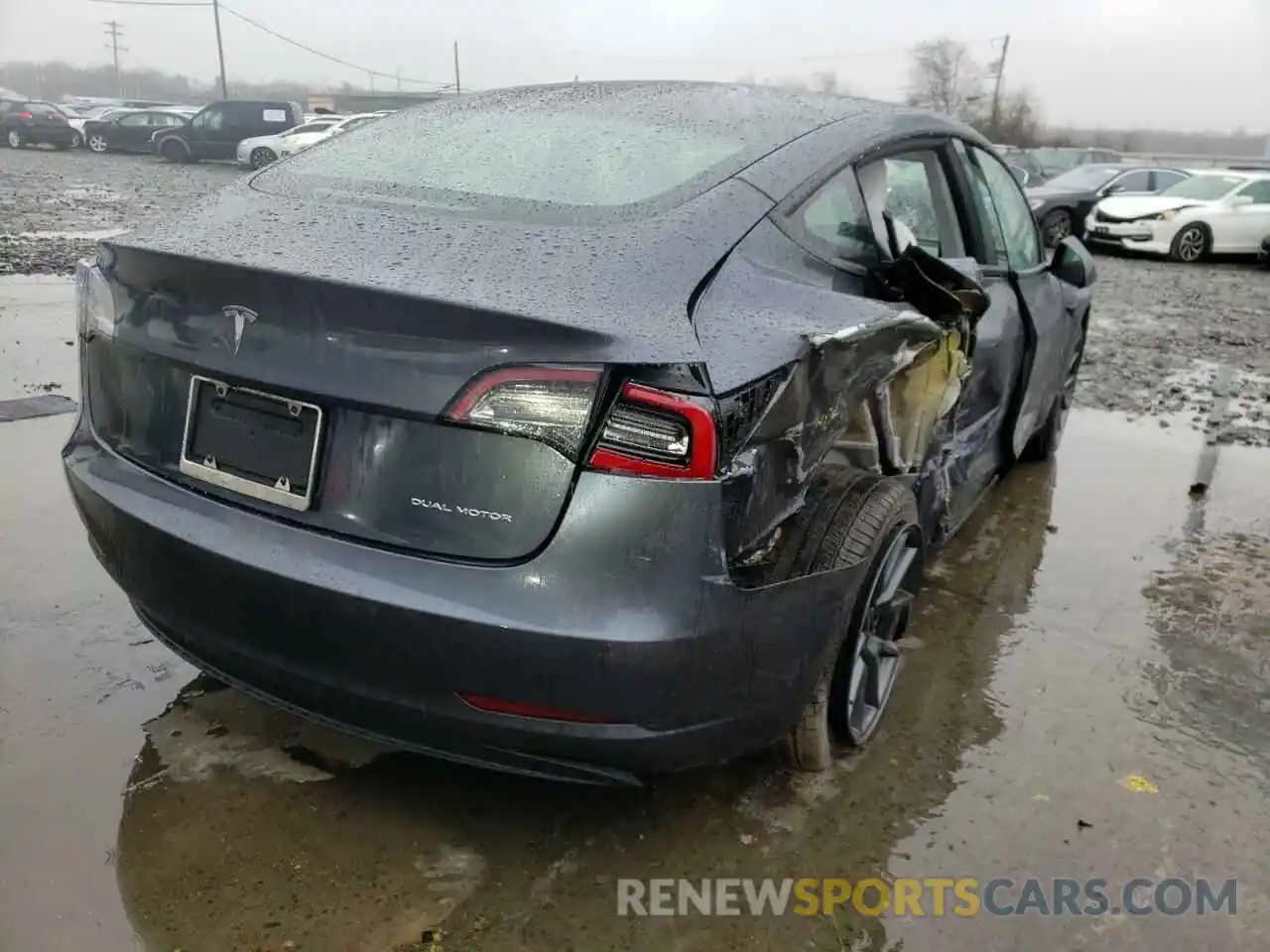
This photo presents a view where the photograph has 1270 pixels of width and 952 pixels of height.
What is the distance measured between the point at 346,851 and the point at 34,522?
2.18 m

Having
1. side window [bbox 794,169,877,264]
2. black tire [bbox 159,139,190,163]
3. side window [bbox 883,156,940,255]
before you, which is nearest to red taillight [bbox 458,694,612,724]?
side window [bbox 794,169,877,264]

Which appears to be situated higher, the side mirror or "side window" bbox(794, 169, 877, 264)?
"side window" bbox(794, 169, 877, 264)

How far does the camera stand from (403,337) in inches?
69.6

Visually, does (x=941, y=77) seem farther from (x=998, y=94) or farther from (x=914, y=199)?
(x=914, y=199)

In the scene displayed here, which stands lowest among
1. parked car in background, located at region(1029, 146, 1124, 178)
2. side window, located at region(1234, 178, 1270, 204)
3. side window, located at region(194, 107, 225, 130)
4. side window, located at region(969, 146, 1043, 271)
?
side window, located at region(969, 146, 1043, 271)

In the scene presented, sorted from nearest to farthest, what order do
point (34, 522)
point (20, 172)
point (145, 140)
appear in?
point (34, 522) < point (20, 172) < point (145, 140)

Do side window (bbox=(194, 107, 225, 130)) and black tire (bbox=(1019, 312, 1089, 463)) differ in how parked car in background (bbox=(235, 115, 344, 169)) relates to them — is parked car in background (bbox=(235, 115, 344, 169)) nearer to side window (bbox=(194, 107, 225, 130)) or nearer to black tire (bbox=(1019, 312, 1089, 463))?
side window (bbox=(194, 107, 225, 130))

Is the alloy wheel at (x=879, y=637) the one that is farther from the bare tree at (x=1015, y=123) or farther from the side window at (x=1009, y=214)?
the bare tree at (x=1015, y=123)

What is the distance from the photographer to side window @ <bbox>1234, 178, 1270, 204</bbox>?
49.5ft

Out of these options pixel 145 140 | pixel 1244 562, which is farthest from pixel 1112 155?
pixel 145 140

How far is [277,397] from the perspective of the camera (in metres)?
1.86

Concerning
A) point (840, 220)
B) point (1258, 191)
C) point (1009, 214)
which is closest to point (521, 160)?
point (840, 220)

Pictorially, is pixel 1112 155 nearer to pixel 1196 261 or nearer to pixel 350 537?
pixel 1196 261

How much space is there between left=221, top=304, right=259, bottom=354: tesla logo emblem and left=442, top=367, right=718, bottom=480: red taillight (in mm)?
439
